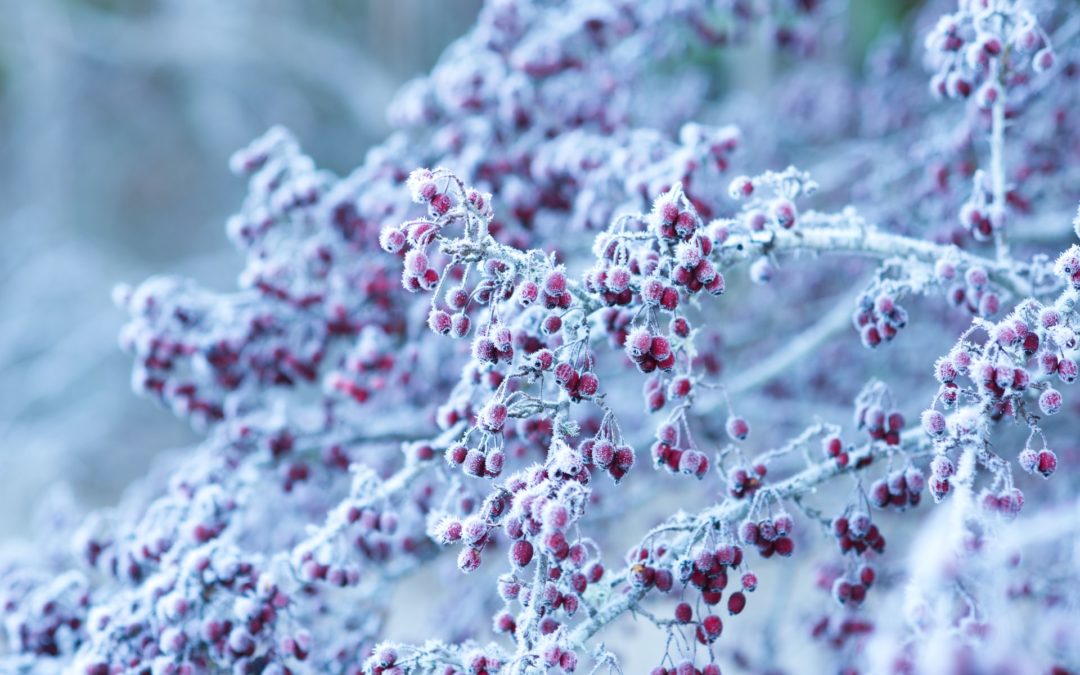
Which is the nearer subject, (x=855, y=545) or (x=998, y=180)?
(x=855, y=545)

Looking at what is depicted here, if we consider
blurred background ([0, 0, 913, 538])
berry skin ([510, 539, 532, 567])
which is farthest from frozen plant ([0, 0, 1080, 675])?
blurred background ([0, 0, 913, 538])

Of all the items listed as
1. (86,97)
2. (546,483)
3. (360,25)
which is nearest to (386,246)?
(546,483)

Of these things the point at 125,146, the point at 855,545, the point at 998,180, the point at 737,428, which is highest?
the point at 125,146

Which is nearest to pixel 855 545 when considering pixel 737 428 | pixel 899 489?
pixel 899 489

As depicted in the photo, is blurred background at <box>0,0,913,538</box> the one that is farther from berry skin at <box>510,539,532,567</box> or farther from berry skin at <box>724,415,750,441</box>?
berry skin at <box>510,539,532,567</box>

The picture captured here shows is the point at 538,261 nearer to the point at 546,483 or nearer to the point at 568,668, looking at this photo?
the point at 546,483

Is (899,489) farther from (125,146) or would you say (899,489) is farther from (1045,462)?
(125,146)
